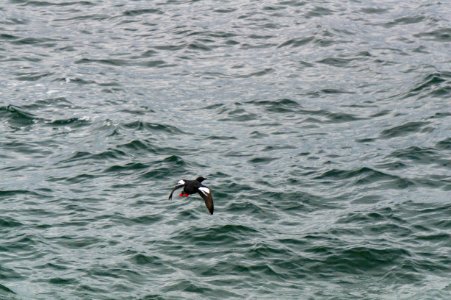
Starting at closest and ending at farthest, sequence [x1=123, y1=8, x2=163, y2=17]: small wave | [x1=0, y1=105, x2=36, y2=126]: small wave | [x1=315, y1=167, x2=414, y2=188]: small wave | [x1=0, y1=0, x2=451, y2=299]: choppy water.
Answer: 1. [x1=0, y1=0, x2=451, y2=299]: choppy water
2. [x1=315, y1=167, x2=414, y2=188]: small wave
3. [x1=0, y1=105, x2=36, y2=126]: small wave
4. [x1=123, y1=8, x2=163, y2=17]: small wave

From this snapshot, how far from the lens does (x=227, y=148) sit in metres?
31.3

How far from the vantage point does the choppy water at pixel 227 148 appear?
989 inches

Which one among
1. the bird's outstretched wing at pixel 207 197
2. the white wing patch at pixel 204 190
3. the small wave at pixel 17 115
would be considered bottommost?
the small wave at pixel 17 115

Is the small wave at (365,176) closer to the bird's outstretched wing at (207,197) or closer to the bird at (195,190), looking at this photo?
the bird at (195,190)

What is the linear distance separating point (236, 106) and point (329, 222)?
25.9ft

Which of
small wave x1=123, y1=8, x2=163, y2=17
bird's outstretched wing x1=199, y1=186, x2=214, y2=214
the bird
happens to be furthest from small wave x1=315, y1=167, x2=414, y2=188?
small wave x1=123, y1=8, x2=163, y2=17

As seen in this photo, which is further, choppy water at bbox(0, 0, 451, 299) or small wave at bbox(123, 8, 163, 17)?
small wave at bbox(123, 8, 163, 17)

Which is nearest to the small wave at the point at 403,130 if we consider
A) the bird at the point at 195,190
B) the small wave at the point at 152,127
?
the small wave at the point at 152,127

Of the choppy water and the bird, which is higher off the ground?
the bird

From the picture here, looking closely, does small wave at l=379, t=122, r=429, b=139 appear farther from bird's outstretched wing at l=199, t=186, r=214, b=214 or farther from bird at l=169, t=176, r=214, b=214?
bird's outstretched wing at l=199, t=186, r=214, b=214

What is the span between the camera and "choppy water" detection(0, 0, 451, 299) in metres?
25.1

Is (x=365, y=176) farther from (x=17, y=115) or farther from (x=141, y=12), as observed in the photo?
(x=141, y=12)

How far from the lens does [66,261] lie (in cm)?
2534

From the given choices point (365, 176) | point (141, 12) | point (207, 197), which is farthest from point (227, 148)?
point (141, 12)
